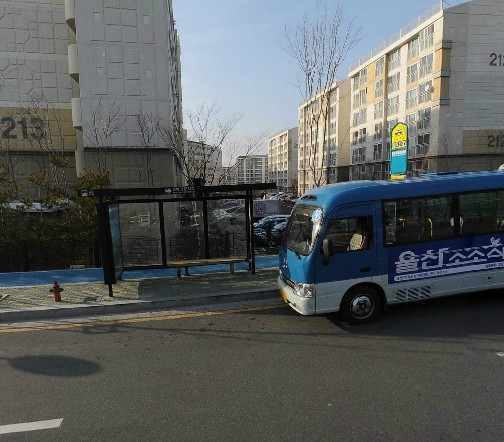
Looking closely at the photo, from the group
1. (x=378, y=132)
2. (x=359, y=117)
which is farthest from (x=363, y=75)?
(x=378, y=132)

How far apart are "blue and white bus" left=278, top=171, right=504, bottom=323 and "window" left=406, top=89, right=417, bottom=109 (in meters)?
38.3

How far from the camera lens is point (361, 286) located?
212 inches

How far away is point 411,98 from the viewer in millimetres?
39656

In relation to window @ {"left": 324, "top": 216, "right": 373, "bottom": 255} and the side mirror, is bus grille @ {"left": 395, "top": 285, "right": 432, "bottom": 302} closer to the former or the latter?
window @ {"left": 324, "top": 216, "right": 373, "bottom": 255}

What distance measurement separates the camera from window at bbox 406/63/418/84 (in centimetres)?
3844

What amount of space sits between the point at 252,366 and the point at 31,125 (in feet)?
64.8

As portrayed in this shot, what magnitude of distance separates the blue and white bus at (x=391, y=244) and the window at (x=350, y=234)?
0.05 feet

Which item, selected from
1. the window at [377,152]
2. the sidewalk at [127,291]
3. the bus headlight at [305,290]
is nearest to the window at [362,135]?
the window at [377,152]

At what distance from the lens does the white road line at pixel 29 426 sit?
3.02m

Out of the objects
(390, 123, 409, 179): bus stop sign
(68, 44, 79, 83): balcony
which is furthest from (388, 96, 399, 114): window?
(68, 44, 79, 83): balcony

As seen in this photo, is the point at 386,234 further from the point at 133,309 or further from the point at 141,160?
the point at 141,160

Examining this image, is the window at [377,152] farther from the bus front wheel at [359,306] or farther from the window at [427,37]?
the bus front wheel at [359,306]

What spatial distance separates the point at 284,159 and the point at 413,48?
70230mm

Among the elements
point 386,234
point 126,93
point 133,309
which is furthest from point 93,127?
point 386,234
